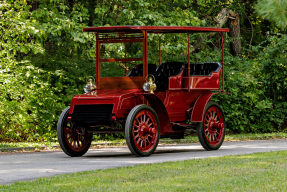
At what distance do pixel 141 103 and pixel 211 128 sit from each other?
2150 mm

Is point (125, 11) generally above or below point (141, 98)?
above

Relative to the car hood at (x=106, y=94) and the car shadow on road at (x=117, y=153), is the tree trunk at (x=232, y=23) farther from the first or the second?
the car hood at (x=106, y=94)

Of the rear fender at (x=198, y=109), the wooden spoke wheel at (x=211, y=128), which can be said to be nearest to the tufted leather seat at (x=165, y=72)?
the rear fender at (x=198, y=109)

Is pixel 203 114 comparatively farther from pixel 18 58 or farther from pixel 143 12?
pixel 18 58

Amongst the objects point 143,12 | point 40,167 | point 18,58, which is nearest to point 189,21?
point 143,12

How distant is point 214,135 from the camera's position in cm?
1348

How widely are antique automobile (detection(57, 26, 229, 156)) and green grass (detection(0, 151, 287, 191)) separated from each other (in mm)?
2084

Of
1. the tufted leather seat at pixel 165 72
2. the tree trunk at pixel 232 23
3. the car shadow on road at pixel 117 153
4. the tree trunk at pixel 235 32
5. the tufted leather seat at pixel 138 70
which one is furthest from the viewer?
the tree trunk at pixel 235 32

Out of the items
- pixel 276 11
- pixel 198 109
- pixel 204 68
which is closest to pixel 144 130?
pixel 198 109

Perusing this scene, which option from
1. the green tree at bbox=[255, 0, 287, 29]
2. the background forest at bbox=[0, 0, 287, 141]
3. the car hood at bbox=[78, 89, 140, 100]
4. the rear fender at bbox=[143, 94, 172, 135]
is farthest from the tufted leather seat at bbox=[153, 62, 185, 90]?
the green tree at bbox=[255, 0, 287, 29]

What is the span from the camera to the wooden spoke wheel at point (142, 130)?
439 inches

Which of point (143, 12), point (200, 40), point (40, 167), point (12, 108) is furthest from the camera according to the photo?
point (200, 40)

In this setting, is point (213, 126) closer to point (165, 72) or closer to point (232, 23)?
point (165, 72)

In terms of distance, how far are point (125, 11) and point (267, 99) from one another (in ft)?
21.6
